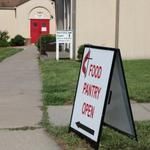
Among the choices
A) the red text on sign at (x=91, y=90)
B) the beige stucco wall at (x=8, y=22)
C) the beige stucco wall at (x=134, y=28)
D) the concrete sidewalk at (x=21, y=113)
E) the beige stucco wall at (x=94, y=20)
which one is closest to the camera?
the red text on sign at (x=91, y=90)

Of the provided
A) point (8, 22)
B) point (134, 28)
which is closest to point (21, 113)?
point (134, 28)

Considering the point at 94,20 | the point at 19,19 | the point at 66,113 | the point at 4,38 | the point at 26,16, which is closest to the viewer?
the point at 66,113

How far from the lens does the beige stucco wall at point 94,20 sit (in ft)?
76.6

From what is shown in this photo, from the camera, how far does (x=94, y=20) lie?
77.1 ft

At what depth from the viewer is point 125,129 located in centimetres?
697

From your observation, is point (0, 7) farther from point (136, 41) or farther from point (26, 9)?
point (136, 41)

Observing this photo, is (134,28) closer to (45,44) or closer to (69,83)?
(45,44)

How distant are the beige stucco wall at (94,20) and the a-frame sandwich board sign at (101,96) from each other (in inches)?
637

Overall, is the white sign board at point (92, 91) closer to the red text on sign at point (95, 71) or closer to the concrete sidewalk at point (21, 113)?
the red text on sign at point (95, 71)

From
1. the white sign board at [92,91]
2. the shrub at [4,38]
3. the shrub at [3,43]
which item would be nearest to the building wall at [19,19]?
the shrub at [4,38]

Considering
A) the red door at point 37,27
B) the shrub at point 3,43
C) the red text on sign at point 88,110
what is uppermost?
the red text on sign at point 88,110

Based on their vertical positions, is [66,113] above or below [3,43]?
above

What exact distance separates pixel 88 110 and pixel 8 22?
46.0 metres

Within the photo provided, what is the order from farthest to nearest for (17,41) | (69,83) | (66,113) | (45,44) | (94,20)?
(17,41) → (45,44) → (94,20) → (69,83) → (66,113)
